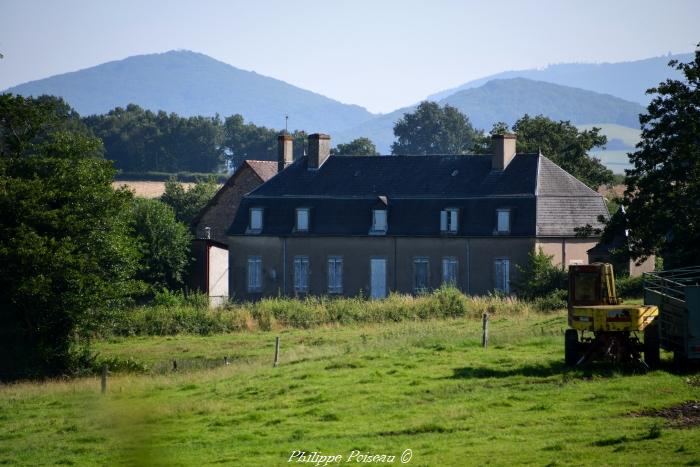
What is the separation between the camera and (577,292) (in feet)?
89.2

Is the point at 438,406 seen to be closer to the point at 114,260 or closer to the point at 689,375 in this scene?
the point at 689,375

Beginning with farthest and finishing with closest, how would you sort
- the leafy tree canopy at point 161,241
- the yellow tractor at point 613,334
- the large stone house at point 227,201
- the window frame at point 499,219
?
1. the large stone house at point 227,201
2. the leafy tree canopy at point 161,241
3. the window frame at point 499,219
4. the yellow tractor at point 613,334

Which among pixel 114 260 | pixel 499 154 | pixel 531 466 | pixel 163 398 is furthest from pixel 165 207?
pixel 531 466

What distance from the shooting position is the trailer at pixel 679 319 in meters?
23.7

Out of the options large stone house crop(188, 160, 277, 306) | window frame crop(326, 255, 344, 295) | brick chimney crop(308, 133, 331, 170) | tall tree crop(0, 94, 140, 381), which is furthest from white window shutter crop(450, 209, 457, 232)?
tall tree crop(0, 94, 140, 381)

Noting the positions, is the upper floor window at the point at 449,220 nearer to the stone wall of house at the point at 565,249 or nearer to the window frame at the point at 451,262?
the window frame at the point at 451,262

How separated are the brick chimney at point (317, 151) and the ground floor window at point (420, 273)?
9092mm

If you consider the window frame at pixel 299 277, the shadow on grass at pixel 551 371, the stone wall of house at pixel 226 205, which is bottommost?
the shadow on grass at pixel 551 371

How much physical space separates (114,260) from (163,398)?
1126 cm

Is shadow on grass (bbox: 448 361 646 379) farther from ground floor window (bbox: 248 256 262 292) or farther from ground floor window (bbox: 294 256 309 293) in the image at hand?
ground floor window (bbox: 248 256 262 292)

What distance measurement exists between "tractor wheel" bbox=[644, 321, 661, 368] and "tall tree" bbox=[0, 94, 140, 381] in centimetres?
1716

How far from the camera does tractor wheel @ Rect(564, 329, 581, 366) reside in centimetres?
2544

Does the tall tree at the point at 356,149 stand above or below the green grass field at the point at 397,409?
above

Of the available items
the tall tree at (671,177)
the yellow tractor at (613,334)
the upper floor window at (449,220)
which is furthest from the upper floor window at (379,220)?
the yellow tractor at (613,334)
